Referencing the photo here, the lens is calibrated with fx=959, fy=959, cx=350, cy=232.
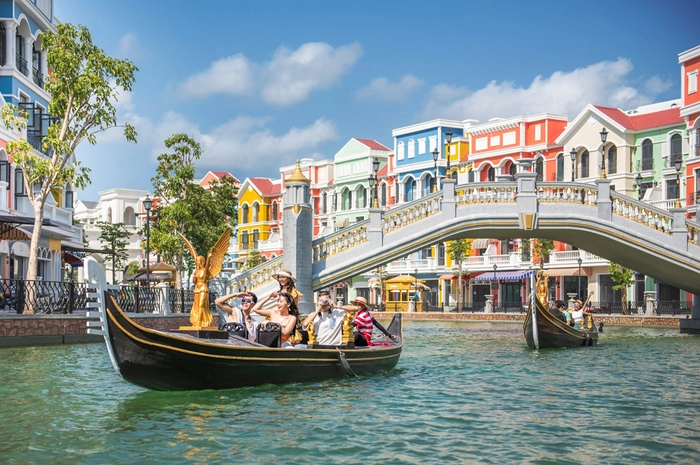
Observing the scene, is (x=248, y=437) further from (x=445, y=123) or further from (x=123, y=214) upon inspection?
(x=123, y=214)

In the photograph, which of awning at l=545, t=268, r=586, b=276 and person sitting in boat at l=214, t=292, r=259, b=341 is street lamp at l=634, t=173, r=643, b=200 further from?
person sitting in boat at l=214, t=292, r=259, b=341

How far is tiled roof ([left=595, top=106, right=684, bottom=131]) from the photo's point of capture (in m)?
42.8

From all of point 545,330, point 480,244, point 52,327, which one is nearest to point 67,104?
point 52,327

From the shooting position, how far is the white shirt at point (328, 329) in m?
13.9

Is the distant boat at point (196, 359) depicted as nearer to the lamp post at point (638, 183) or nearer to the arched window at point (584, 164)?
the lamp post at point (638, 183)

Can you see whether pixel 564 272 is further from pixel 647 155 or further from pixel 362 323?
pixel 362 323

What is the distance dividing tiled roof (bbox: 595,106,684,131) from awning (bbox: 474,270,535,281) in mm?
8472

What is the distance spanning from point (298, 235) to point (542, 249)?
2551cm

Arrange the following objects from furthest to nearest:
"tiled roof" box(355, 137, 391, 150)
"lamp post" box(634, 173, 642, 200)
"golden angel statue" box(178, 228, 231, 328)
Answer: "tiled roof" box(355, 137, 391, 150) → "lamp post" box(634, 173, 642, 200) → "golden angel statue" box(178, 228, 231, 328)

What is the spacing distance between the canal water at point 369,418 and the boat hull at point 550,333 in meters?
3.62

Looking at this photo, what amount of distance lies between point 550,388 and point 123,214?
198 ft

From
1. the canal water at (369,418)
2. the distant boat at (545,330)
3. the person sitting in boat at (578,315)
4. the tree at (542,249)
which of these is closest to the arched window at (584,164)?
the tree at (542,249)

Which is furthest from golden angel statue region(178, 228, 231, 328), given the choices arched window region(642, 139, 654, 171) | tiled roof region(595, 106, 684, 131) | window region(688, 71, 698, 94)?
arched window region(642, 139, 654, 171)

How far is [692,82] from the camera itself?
3900cm
